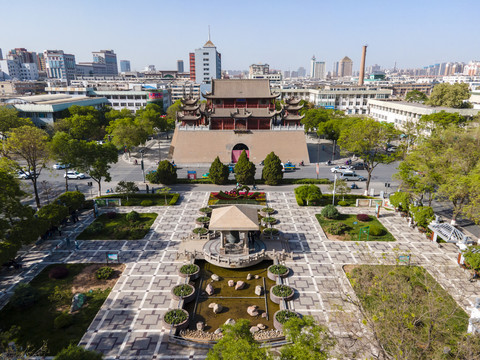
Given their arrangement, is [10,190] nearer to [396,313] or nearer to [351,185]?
[396,313]

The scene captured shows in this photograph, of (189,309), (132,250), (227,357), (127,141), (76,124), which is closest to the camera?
(227,357)

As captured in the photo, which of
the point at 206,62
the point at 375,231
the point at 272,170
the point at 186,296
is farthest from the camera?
the point at 206,62

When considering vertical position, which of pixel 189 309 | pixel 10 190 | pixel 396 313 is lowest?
pixel 189 309

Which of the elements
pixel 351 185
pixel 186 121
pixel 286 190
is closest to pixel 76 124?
pixel 186 121

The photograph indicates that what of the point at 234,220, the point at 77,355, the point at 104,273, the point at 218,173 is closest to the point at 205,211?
the point at 218,173

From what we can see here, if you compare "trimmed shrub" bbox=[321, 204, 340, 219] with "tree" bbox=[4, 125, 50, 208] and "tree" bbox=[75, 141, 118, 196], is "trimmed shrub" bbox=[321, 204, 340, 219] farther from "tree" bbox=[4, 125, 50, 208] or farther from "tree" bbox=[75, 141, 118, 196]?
"tree" bbox=[4, 125, 50, 208]

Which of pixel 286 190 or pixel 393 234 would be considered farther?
pixel 286 190

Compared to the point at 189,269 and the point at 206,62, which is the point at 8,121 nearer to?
the point at 189,269
